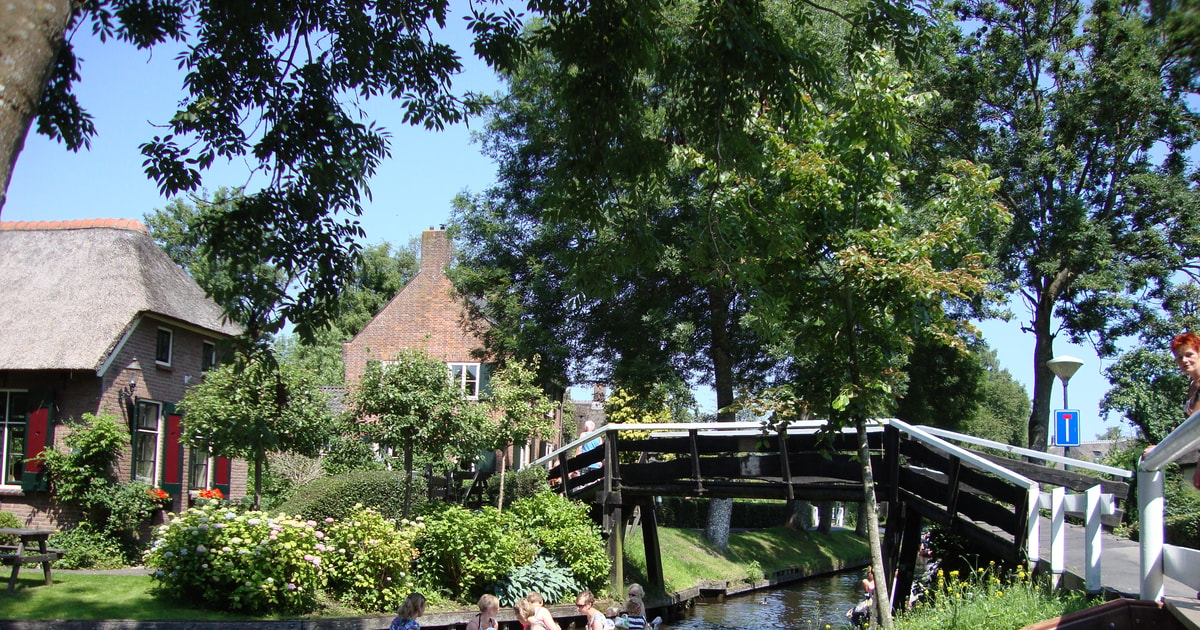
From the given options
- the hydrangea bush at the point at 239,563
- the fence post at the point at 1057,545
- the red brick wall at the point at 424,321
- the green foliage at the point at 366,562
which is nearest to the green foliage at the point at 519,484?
the green foliage at the point at 366,562

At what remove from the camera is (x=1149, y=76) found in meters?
24.6

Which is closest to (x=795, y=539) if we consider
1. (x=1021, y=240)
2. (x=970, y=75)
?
(x=1021, y=240)

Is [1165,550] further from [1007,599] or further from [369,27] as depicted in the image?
[369,27]

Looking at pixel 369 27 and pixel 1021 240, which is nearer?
pixel 369 27

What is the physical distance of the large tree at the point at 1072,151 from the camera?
2488cm

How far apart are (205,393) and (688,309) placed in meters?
14.0

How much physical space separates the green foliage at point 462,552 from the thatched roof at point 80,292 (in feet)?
22.8

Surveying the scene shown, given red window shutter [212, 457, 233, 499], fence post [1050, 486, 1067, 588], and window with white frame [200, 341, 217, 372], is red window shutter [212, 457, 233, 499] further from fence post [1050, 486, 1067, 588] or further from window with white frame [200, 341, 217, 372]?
fence post [1050, 486, 1067, 588]

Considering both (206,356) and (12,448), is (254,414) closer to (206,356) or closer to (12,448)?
(12,448)

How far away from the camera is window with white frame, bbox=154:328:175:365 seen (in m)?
19.8

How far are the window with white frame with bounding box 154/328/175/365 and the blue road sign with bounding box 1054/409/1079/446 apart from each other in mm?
17028

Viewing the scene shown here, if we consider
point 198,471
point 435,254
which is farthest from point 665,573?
point 435,254

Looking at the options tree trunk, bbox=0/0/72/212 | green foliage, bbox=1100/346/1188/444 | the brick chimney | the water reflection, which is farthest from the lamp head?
the brick chimney

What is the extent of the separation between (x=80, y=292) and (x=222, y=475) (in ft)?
18.5
